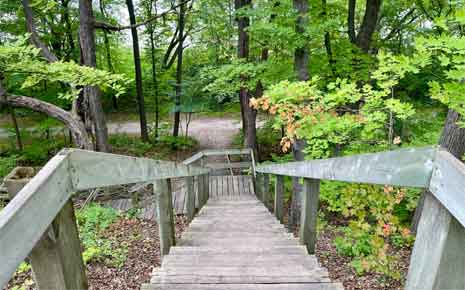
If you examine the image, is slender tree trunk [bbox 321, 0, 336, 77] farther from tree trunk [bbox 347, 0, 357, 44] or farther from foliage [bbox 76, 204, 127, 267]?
foliage [bbox 76, 204, 127, 267]

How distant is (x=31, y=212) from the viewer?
85 centimetres

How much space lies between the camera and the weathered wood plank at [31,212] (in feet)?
2.40

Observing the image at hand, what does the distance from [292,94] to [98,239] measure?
3.62 m

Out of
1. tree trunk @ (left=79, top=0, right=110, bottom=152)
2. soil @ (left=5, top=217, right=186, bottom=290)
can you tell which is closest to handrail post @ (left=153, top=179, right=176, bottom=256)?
soil @ (left=5, top=217, right=186, bottom=290)

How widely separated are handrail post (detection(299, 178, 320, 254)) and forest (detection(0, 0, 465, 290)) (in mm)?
238

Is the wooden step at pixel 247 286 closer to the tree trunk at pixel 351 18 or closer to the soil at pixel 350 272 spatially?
the soil at pixel 350 272

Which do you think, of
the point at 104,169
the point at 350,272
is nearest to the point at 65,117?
the point at 350,272

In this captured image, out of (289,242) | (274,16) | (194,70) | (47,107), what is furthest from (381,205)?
(194,70)

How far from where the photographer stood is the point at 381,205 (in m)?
2.19

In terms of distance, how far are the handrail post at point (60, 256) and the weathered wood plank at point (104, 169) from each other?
0.40 ft

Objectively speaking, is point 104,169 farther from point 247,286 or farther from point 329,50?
point 329,50

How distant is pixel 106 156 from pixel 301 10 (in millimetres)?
4823

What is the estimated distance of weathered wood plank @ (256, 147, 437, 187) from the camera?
39.3 inches

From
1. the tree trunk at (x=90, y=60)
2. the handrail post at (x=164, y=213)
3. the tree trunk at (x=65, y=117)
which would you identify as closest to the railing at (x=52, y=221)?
the handrail post at (x=164, y=213)
